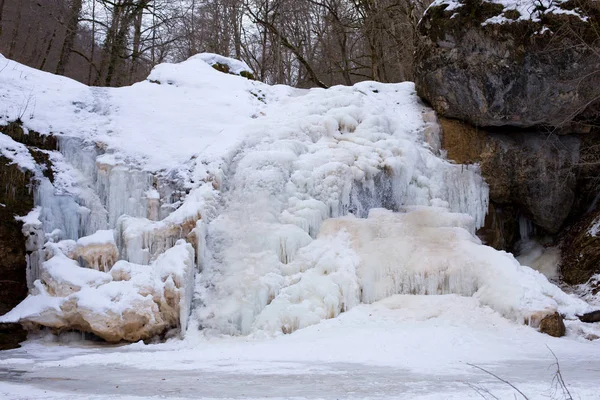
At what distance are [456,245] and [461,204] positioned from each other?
1.95 metres

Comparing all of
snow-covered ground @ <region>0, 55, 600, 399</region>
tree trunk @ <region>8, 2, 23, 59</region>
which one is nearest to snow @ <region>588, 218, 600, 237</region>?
snow-covered ground @ <region>0, 55, 600, 399</region>

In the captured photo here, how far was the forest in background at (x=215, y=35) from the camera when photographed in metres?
17.3

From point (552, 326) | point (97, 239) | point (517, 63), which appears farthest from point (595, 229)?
point (97, 239)

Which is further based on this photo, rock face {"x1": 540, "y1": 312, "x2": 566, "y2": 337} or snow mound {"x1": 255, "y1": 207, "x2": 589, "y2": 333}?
snow mound {"x1": 255, "y1": 207, "x2": 589, "y2": 333}

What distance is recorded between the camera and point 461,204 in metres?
11.1

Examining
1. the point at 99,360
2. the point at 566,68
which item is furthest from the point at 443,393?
the point at 566,68

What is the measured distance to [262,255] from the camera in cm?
908

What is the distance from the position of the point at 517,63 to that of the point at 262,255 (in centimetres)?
628

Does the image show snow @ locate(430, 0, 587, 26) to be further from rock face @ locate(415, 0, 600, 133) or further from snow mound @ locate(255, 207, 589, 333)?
snow mound @ locate(255, 207, 589, 333)

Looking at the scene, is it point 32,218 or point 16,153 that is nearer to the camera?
point 32,218

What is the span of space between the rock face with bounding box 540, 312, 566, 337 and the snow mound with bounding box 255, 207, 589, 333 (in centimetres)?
7

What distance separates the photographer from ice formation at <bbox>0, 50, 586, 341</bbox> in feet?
27.2

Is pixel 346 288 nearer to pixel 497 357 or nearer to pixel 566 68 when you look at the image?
pixel 497 357

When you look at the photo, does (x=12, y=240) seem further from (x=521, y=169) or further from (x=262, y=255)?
(x=521, y=169)
